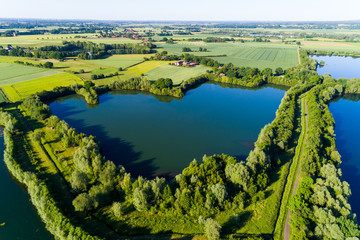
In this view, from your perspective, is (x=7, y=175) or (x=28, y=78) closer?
(x=7, y=175)

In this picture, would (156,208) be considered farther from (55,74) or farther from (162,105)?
(55,74)

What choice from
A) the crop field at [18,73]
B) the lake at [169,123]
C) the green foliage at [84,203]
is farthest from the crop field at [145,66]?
the green foliage at [84,203]

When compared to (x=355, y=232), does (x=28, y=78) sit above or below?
above

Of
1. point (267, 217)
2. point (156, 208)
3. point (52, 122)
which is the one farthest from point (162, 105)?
point (267, 217)

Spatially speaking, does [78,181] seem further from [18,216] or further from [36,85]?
[36,85]

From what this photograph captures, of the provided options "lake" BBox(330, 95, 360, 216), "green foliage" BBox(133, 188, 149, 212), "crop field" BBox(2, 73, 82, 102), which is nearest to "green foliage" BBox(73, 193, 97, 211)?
"green foliage" BBox(133, 188, 149, 212)

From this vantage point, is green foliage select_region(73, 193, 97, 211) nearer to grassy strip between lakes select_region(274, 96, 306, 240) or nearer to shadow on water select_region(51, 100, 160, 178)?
shadow on water select_region(51, 100, 160, 178)

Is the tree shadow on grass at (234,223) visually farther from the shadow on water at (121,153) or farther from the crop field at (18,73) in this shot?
the crop field at (18,73)
